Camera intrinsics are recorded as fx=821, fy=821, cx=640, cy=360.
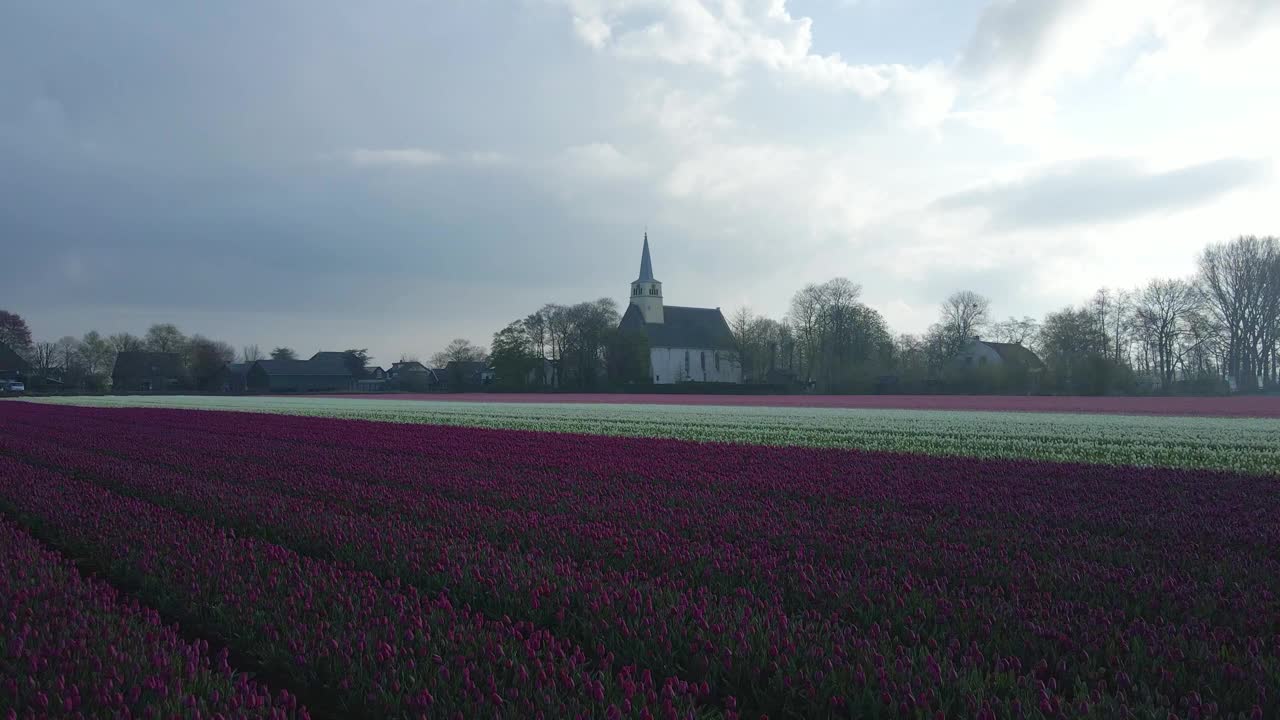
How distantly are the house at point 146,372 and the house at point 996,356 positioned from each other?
99.5 m

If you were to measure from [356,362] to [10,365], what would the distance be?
48.0m

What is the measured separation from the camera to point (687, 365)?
Result: 137 m

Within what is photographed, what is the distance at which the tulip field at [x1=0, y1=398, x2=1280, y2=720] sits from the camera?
4.04 meters

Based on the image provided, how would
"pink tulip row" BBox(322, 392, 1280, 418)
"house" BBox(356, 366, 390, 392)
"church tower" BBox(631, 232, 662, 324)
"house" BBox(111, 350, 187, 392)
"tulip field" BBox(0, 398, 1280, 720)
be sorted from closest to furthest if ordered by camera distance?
"tulip field" BBox(0, 398, 1280, 720), "pink tulip row" BBox(322, 392, 1280, 418), "house" BBox(111, 350, 187, 392), "house" BBox(356, 366, 390, 392), "church tower" BBox(631, 232, 662, 324)

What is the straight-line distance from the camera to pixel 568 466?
14148mm

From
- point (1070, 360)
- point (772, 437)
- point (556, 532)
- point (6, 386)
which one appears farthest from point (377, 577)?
point (6, 386)


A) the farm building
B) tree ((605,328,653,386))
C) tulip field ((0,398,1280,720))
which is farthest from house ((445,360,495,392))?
tulip field ((0,398,1280,720))

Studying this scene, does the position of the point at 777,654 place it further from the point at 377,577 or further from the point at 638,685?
the point at 377,577

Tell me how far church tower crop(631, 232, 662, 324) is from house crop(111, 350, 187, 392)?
71857 millimetres

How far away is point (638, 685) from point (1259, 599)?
4445mm

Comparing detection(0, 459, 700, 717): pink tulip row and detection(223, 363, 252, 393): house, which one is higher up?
detection(223, 363, 252, 393): house

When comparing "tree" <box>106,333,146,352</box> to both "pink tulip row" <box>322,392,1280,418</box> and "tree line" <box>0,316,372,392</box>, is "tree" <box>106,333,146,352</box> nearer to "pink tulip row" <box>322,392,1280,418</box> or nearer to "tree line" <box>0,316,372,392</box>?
"tree line" <box>0,316,372,392</box>

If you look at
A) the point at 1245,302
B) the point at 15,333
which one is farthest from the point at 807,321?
the point at 15,333

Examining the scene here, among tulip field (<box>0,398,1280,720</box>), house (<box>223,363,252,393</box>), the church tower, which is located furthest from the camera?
the church tower
